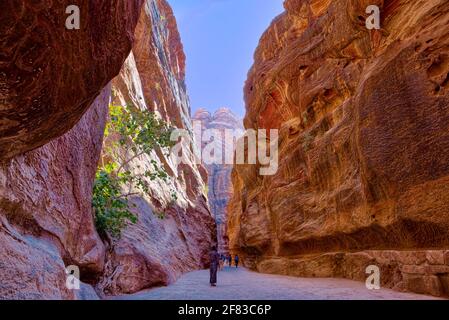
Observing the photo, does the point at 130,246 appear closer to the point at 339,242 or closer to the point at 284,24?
the point at 339,242

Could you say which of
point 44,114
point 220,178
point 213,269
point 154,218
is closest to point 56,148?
point 44,114

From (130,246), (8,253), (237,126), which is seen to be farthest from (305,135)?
(237,126)

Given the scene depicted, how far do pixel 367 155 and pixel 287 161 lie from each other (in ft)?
28.2

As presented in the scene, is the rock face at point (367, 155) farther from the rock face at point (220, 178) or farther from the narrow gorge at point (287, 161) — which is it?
the rock face at point (220, 178)

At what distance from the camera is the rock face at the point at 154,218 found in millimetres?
9242

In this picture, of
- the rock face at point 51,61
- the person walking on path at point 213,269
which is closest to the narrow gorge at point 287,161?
the rock face at point 51,61

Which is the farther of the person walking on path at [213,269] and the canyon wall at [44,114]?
the person walking on path at [213,269]

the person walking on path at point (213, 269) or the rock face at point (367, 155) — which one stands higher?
the rock face at point (367, 155)

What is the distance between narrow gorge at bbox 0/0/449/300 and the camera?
4.34 metres

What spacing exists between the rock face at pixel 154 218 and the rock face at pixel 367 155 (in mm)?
6423

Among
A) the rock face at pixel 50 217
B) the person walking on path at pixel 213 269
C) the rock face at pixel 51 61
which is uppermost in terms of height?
the rock face at pixel 51 61

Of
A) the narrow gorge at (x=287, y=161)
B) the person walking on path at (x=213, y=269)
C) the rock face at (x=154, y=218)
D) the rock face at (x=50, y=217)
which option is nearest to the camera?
the narrow gorge at (x=287, y=161)

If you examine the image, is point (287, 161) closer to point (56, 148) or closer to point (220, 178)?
point (56, 148)

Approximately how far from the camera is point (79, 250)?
23.9 feet
